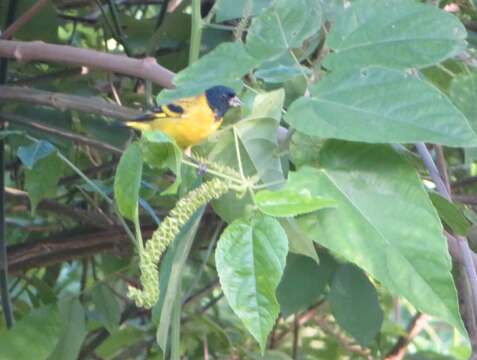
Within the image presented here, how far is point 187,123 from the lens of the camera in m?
1.48

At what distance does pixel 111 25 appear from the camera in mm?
1805

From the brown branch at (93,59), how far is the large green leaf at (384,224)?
10.0 inches

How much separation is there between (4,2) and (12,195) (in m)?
0.36

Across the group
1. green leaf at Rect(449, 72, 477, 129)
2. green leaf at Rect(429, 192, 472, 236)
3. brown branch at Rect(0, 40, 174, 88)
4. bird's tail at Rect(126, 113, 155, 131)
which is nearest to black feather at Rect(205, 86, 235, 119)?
bird's tail at Rect(126, 113, 155, 131)

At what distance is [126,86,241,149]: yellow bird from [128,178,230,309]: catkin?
1.82 feet

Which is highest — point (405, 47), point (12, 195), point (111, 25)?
point (405, 47)

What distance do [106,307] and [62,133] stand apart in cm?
35

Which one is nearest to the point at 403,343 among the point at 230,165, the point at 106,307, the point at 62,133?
the point at 106,307

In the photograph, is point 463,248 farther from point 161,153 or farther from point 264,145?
point 161,153

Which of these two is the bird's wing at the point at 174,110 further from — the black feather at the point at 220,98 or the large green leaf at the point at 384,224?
the large green leaf at the point at 384,224

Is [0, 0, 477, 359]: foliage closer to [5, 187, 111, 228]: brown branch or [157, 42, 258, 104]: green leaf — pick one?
[157, 42, 258, 104]: green leaf

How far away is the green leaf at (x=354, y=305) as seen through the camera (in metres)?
1.57

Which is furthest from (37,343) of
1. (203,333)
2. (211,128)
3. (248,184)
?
(248,184)

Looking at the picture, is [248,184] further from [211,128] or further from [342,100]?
[211,128]
